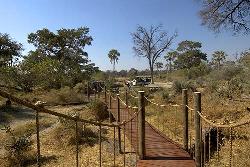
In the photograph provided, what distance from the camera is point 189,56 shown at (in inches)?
2840

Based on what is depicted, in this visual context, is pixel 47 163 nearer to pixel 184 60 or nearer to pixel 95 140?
pixel 95 140

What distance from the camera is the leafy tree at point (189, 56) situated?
7212cm

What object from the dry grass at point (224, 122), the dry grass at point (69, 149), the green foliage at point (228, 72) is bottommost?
the dry grass at point (69, 149)

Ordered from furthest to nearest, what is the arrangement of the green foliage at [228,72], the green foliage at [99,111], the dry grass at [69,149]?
the green foliage at [228,72], the green foliage at [99,111], the dry grass at [69,149]

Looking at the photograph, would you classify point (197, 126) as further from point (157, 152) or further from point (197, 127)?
point (157, 152)

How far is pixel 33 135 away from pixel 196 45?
221ft

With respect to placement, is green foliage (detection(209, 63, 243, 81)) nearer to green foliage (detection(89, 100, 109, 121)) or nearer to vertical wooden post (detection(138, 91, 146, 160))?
green foliage (detection(89, 100, 109, 121))

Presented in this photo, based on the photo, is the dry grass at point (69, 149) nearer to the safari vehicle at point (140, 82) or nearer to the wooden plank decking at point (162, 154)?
the wooden plank decking at point (162, 154)

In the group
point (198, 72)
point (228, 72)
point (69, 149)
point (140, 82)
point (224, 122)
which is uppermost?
point (198, 72)

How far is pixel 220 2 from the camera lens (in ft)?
61.6

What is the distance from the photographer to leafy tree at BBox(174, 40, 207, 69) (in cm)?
7212

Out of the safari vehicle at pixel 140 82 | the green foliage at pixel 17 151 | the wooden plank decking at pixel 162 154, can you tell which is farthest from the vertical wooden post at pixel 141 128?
the safari vehicle at pixel 140 82

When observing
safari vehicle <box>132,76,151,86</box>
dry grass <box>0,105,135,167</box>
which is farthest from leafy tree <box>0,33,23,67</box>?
dry grass <box>0,105,135,167</box>

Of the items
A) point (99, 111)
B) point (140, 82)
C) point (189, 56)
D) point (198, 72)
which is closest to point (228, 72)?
point (198, 72)
